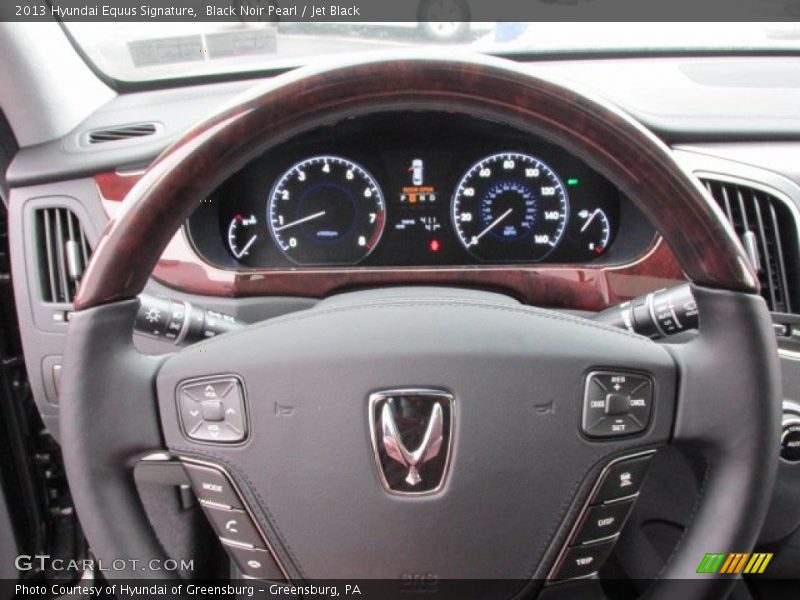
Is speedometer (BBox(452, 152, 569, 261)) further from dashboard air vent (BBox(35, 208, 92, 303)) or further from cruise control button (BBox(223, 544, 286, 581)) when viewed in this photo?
cruise control button (BBox(223, 544, 286, 581))

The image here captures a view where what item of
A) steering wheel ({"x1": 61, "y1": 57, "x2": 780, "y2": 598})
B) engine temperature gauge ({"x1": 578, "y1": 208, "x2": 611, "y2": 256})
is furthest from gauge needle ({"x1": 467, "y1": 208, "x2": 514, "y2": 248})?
steering wheel ({"x1": 61, "y1": 57, "x2": 780, "y2": 598})

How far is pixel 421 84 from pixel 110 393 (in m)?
0.56

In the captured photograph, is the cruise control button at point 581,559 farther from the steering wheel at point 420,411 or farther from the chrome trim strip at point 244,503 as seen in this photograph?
the chrome trim strip at point 244,503

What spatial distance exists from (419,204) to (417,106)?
46.4 inches

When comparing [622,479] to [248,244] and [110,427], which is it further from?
[248,244]

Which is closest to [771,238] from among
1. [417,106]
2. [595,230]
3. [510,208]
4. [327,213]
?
[595,230]

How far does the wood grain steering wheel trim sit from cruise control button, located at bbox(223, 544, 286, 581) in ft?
1.27

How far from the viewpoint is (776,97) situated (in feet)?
7.06

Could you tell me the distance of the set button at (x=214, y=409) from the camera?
112 cm

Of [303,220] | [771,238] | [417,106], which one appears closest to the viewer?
[417,106]

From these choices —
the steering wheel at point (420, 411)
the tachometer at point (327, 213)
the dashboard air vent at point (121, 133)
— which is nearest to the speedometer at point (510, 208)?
the tachometer at point (327, 213)

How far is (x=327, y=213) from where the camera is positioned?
7.35 ft
